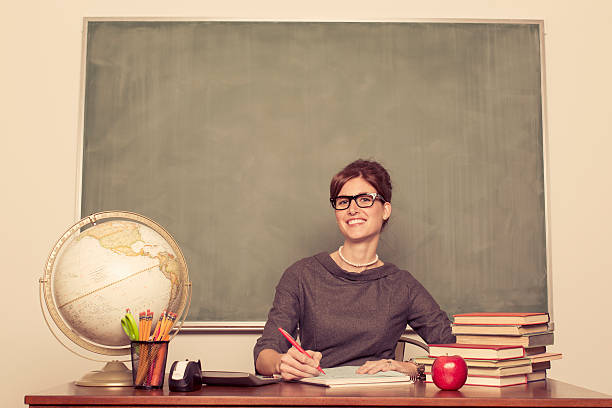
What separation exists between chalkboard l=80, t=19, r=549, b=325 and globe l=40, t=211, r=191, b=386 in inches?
38.8

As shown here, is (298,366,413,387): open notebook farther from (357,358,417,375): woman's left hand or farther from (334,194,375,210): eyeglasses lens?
(334,194,375,210): eyeglasses lens

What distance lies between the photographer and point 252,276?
2.74 m

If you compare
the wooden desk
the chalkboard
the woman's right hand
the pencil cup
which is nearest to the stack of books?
the wooden desk

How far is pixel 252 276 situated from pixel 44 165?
1.12 m

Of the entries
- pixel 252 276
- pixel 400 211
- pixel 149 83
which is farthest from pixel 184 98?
pixel 400 211

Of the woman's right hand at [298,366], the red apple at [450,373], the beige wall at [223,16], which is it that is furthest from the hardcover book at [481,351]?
A: the beige wall at [223,16]

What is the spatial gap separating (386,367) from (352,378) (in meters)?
0.20

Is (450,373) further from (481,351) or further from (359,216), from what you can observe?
(359,216)

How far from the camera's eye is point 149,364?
1517 millimetres

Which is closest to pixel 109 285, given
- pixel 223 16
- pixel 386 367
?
pixel 386 367

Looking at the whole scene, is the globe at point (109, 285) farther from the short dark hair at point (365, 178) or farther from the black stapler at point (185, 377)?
the short dark hair at point (365, 178)

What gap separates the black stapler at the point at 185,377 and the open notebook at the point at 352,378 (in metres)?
0.29

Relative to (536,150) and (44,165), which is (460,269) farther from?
(44,165)

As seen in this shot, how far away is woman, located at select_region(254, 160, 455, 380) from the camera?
7.06 feet
